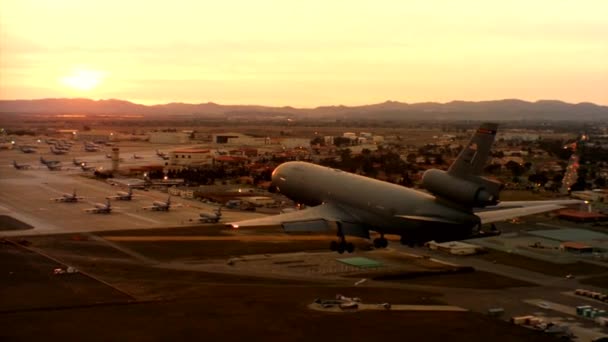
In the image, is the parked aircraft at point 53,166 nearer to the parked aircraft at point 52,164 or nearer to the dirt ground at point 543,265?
the parked aircraft at point 52,164

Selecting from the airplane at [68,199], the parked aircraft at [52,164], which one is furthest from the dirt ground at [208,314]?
the parked aircraft at [52,164]

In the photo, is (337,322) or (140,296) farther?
(140,296)

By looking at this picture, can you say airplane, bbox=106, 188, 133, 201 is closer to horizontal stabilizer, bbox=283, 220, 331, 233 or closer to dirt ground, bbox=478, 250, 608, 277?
dirt ground, bbox=478, 250, 608, 277

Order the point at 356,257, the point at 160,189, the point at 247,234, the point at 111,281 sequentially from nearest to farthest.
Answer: the point at 111,281 < the point at 356,257 < the point at 247,234 < the point at 160,189

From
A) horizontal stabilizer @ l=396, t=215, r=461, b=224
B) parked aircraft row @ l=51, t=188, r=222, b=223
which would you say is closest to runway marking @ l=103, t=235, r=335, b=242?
parked aircraft row @ l=51, t=188, r=222, b=223

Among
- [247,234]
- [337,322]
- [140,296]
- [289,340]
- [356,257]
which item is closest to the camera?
[289,340]

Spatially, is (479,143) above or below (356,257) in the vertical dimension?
above

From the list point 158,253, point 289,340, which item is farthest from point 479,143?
point 158,253

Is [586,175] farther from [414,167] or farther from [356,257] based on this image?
[356,257]
